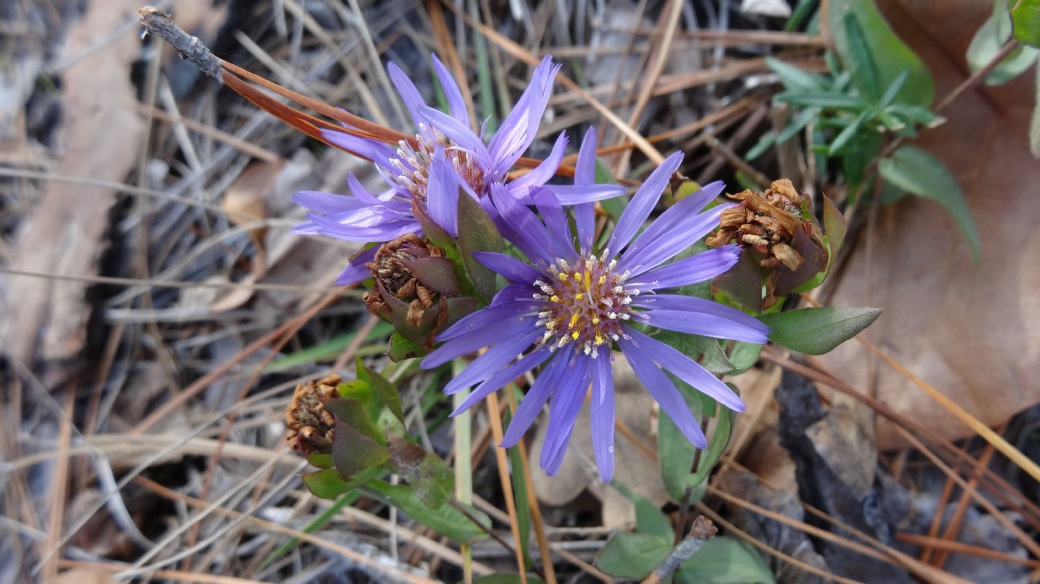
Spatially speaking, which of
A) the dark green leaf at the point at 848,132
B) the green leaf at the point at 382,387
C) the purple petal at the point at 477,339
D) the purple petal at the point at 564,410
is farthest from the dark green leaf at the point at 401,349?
the dark green leaf at the point at 848,132

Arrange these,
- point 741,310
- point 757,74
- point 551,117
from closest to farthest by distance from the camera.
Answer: point 741,310, point 757,74, point 551,117

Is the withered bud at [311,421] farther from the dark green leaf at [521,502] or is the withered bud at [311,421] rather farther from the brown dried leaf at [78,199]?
the brown dried leaf at [78,199]

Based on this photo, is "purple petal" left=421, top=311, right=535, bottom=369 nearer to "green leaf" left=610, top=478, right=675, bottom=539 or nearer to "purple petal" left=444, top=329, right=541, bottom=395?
"purple petal" left=444, top=329, right=541, bottom=395

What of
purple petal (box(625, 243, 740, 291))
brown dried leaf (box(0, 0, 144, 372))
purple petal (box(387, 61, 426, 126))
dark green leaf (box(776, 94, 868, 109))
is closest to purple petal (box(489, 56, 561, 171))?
purple petal (box(387, 61, 426, 126))

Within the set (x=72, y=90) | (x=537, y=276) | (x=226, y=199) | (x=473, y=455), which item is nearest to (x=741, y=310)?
Result: (x=537, y=276)

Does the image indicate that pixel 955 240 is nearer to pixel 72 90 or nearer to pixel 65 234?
pixel 65 234

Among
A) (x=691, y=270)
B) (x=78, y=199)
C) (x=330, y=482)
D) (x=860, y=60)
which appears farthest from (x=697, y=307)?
(x=78, y=199)

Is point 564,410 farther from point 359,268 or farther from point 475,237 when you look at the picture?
point 359,268
